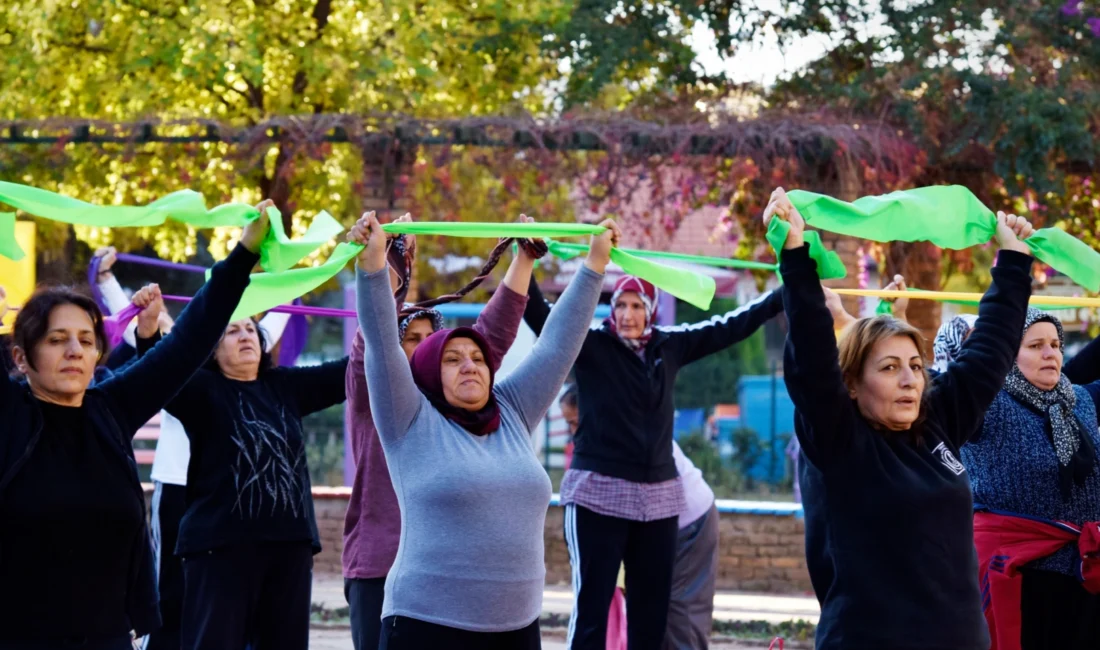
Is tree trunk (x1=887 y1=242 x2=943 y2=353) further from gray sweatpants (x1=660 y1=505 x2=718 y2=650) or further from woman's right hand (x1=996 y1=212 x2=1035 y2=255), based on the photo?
woman's right hand (x1=996 y1=212 x2=1035 y2=255)

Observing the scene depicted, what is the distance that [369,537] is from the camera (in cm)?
535

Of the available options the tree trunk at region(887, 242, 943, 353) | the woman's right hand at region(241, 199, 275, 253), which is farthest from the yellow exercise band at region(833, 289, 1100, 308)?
the tree trunk at region(887, 242, 943, 353)

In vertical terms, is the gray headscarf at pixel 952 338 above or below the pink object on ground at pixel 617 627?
above

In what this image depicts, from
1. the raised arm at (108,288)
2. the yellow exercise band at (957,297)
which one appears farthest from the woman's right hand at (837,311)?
the raised arm at (108,288)

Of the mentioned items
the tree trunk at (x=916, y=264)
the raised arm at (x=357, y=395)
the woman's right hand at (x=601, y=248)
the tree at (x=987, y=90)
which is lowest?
the raised arm at (x=357, y=395)

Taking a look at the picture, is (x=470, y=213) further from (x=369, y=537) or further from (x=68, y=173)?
(x=369, y=537)

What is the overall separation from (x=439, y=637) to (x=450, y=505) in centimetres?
38

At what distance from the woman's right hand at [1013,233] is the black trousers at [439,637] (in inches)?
74.7

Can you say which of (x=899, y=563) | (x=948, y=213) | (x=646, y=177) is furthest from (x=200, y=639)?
(x=646, y=177)

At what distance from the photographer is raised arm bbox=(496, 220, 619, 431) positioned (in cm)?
475

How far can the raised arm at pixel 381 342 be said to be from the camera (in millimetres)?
4301

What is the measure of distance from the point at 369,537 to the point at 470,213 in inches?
297

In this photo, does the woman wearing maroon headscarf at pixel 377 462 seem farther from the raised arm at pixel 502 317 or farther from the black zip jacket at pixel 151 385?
the black zip jacket at pixel 151 385

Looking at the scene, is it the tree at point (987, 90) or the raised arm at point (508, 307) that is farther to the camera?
the tree at point (987, 90)
